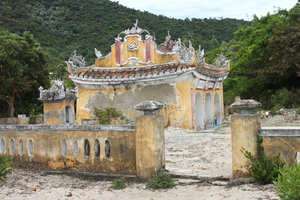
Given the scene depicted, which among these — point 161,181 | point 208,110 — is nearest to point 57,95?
point 161,181

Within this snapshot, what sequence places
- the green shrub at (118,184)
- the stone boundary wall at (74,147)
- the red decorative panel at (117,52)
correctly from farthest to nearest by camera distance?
→ the red decorative panel at (117,52) < the stone boundary wall at (74,147) < the green shrub at (118,184)

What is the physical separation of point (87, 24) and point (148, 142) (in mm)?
51705

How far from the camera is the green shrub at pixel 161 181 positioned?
723 cm

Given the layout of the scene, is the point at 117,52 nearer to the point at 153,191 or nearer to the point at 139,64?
the point at 139,64

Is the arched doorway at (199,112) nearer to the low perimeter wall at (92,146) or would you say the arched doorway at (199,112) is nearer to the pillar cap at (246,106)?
the low perimeter wall at (92,146)

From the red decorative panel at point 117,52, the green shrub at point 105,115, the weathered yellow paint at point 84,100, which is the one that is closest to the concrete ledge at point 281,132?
the green shrub at point 105,115

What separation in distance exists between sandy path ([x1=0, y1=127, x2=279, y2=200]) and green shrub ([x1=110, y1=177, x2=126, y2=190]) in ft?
0.42

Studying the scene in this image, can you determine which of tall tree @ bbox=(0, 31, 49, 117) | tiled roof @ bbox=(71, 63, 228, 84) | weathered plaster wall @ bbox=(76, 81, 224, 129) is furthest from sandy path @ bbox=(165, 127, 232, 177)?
tall tree @ bbox=(0, 31, 49, 117)

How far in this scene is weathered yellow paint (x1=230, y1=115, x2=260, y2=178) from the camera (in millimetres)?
6844

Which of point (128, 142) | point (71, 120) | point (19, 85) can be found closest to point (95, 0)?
point (19, 85)

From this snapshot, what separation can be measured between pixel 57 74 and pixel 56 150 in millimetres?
31958

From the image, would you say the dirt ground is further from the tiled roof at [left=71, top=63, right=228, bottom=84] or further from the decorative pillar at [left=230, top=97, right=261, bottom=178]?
the tiled roof at [left=71, top=63, right=228, bottom=84]

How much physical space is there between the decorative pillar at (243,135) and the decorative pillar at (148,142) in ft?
5.70

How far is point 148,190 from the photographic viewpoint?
283 inches
